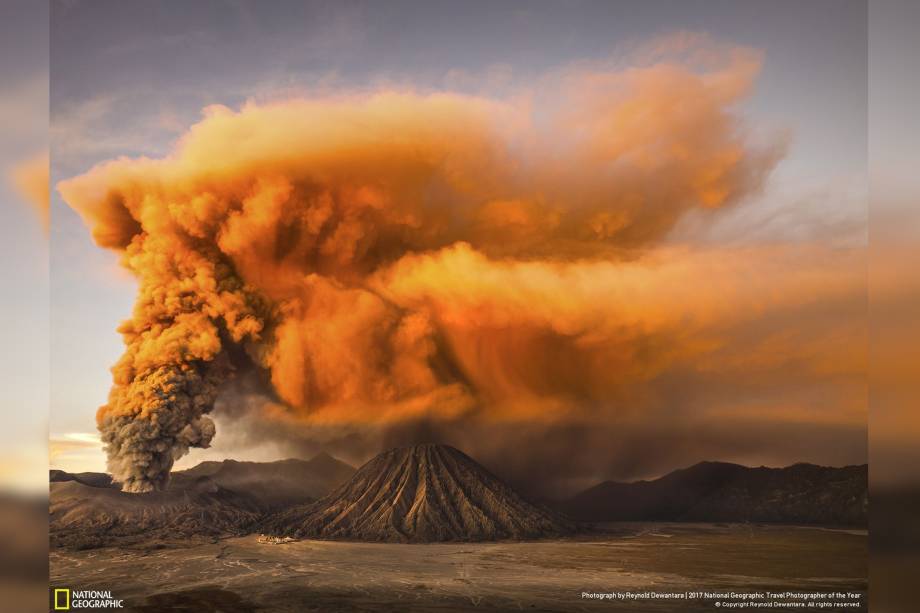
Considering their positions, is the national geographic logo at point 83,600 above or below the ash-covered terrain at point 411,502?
below

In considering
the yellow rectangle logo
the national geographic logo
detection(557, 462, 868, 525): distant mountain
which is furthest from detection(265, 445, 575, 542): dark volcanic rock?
the yellow rectangle logo

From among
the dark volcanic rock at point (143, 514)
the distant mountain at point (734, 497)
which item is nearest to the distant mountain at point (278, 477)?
the dark volcanic rock at point (143, 514)

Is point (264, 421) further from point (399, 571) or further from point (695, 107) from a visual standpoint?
point (695, 107)

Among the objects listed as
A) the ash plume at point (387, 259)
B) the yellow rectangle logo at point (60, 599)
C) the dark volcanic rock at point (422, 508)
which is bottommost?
the yellow rectangle logo at point (60, 599)

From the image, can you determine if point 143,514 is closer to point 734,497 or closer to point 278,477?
point 278,477

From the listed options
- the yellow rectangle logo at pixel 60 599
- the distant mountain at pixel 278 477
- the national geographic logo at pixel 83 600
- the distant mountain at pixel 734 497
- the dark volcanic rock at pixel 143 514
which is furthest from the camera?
the distant mountain at pixel 278 477

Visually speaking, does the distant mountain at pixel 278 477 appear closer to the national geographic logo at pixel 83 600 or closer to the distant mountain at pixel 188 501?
the distant mountain at pixel 188 501

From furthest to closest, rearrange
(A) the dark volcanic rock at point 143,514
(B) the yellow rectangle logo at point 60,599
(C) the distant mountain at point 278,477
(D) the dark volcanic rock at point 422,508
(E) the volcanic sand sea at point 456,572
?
(D) the dark volcanic rock at point 422,508 → (C) the distant mountain at point 278,477 → (A) the dark volcanic rock at point 143,514 → (B) the yellow rectangle logo at point 60,599 → (E) the volcanic sand sea at point 456,572

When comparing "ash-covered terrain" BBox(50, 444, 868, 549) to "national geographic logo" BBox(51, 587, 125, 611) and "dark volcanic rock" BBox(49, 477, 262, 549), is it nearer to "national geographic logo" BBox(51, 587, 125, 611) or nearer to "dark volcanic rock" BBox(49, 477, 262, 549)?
"dark volcanic rock" BBox(49, 477, 262, 549)
